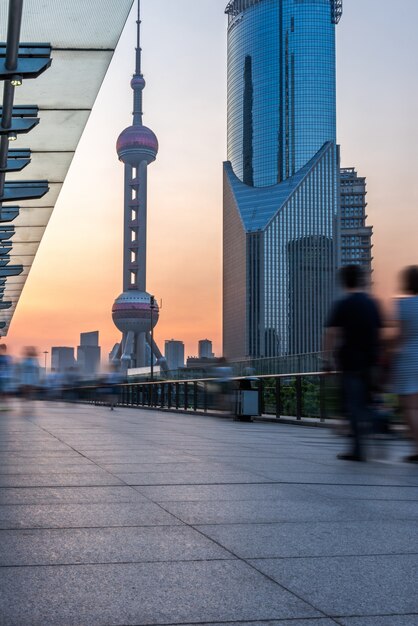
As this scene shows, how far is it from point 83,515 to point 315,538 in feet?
4.46

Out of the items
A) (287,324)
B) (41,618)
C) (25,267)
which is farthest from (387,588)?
(287,324)

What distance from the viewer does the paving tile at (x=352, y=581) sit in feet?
10.4

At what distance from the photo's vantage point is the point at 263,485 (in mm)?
6574

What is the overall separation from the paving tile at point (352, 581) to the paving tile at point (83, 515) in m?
1.19

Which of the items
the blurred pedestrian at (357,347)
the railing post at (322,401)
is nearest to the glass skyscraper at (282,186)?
the railing post at (322,401)

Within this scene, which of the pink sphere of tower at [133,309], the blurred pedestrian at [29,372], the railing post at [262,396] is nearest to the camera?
the railing post at [262,396]

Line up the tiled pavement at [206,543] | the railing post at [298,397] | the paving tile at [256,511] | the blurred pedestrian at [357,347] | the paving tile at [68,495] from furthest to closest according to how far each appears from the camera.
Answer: the railing post at [298,397], the blurred pedestrian at [357,347], the paving tile at [68,495], the paving tile at [256,511], the tiled pavement at [206,543]

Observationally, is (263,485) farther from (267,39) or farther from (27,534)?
(267,39)

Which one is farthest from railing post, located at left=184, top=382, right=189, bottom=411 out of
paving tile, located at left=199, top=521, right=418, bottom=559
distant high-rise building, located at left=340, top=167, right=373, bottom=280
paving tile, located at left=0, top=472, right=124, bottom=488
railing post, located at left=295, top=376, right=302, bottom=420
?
distant high-rise building, located at left=340, top=167, right=373, bottom=280

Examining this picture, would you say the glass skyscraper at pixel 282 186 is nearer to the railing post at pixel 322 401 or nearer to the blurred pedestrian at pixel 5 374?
the blurred pedestrian at pixel 5 374

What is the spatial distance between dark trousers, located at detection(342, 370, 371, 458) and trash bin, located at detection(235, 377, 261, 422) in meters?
11.5

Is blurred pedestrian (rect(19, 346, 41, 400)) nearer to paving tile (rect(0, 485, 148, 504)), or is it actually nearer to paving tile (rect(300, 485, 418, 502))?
paving tile (rect(0, 485, 148, 504))

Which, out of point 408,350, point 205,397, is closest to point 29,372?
point 205,397

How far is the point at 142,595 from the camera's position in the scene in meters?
3.29
